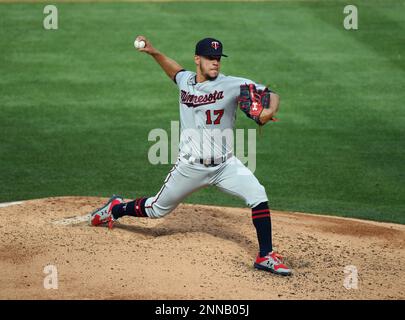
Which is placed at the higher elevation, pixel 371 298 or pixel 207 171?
pixel 207 171

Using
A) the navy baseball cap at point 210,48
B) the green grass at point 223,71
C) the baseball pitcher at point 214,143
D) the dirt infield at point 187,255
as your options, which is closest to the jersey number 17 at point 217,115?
the baseball pitcher at point 214,143

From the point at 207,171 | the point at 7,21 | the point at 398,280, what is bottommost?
the point at 398,280

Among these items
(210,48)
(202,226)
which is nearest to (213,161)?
(210,48)

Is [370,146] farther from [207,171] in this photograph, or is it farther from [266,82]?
[207,171]

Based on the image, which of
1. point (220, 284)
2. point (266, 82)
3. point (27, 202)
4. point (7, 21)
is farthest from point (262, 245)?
point (7, 21)

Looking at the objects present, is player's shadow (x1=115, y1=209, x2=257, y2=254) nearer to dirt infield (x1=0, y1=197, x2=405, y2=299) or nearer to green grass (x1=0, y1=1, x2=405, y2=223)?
dirt infield (x1=0, y1=197, x2=405, y2=299)

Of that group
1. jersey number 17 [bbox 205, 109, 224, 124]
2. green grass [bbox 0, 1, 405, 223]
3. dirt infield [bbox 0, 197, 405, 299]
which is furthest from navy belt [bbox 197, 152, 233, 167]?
green grass [bbox 0, 1, 405, 223]
